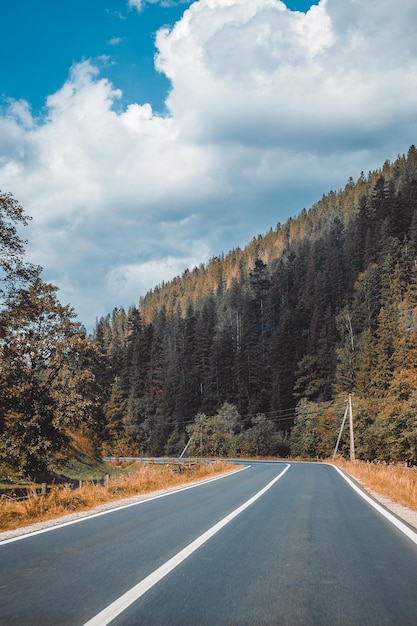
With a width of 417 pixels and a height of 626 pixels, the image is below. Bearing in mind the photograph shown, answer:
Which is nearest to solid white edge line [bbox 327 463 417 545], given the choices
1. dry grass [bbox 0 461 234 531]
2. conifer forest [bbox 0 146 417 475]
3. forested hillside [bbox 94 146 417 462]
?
dry grass [bbox 0 461 234 531]

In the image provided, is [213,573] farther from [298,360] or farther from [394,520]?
[298,360]

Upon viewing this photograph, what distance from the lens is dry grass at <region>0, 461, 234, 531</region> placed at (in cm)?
1121

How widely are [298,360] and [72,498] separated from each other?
87.1 metres

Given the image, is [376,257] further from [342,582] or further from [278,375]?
[342,582]

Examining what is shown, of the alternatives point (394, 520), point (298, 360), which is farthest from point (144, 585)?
point (298, 360)

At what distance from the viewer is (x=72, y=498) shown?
46.1 feet

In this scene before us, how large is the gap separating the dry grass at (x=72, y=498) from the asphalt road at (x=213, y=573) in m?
1.95

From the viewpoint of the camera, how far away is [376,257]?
92188 millimetres

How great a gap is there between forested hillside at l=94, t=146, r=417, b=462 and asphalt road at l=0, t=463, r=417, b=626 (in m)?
37.1

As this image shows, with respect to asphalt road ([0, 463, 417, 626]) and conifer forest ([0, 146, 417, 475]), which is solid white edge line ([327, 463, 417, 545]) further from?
conifer forest ([0, 146, 417, 475])

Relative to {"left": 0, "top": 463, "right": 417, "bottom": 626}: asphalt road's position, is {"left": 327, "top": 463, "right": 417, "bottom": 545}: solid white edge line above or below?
below

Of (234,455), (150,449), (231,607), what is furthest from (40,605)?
(150,449)

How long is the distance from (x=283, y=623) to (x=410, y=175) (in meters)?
164

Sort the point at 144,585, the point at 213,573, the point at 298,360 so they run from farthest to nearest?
the point at 298,360, the point at 213,573, the point at 144,585
